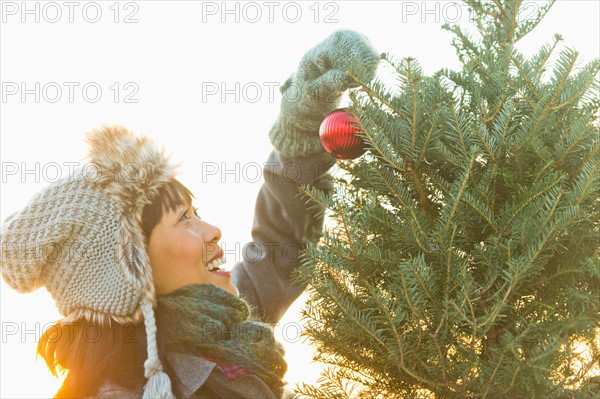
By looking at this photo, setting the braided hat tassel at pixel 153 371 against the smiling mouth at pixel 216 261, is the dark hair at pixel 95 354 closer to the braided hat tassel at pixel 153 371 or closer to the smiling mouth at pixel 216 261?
the braided hat tassel at pixel 153 371

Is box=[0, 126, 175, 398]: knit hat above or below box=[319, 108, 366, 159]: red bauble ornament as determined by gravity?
below

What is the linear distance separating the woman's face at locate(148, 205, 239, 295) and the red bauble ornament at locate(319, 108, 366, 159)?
478mm

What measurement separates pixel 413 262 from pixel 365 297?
139 millimetres

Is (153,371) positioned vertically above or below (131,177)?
below

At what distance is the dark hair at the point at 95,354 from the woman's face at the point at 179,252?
45 mm

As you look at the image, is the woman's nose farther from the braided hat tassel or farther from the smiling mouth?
the braided hat tassel

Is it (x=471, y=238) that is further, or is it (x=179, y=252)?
(x=179, y=252)

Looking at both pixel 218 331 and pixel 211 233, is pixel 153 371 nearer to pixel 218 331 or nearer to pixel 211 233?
pixel 218 331

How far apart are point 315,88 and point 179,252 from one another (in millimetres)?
485

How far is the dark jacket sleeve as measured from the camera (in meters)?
1.77

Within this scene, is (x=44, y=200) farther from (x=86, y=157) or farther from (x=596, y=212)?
(x=596, y=212)

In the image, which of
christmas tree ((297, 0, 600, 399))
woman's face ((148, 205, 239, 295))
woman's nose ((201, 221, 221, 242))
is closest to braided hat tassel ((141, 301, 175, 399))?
woman's face ((148, 205, 239, 295))

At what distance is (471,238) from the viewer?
3.50 feet

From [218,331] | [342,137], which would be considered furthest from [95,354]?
[342,137]
